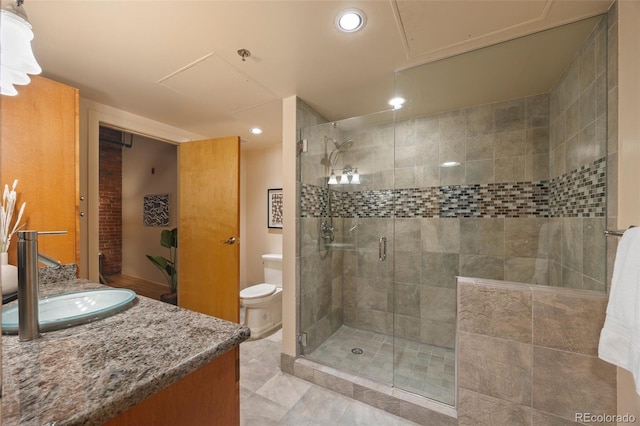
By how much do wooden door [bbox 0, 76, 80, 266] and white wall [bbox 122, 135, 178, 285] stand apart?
2308 mm

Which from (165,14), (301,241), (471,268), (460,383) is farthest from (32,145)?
(471,268)

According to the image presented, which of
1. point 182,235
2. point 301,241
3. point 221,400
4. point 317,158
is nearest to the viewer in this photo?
point 221,400

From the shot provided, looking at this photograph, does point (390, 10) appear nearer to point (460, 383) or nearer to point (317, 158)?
point (317, 158)

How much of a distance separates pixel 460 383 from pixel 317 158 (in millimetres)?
1873

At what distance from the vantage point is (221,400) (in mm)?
860

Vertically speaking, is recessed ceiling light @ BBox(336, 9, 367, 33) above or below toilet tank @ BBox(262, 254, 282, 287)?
above

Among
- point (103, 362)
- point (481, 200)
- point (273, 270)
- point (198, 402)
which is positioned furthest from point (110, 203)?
point (481, 200)

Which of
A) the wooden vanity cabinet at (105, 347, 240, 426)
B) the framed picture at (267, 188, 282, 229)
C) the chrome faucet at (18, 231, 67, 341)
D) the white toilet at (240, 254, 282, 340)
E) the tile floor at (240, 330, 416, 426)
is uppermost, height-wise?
the framed picture at (267, 188, 282, 229)

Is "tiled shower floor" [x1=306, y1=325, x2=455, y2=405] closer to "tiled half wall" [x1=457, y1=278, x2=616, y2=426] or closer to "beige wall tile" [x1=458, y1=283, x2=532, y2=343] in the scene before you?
"tiled half wall" [x1=457, y1=278, x2=616, y2=426]

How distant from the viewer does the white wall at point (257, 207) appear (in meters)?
3.54

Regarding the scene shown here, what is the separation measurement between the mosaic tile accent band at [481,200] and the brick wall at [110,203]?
4.01 meters

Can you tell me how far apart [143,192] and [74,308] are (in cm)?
366

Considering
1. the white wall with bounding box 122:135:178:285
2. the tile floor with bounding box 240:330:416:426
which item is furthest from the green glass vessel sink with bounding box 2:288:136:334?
the white wall with bounding box 122:135:178:285

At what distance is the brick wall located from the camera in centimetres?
430
